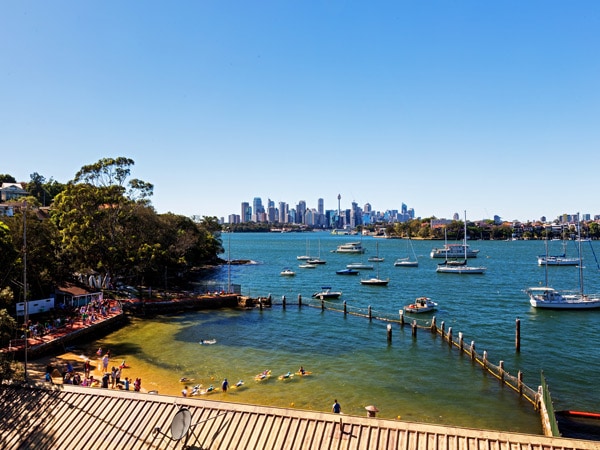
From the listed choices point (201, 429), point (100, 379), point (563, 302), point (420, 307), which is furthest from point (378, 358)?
point (563, 302)

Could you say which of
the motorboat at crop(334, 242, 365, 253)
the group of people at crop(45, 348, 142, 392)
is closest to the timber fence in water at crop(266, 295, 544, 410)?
the group of people at crop(45, 348, 142, 392)

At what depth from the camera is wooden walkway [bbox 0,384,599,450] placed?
36.6ft

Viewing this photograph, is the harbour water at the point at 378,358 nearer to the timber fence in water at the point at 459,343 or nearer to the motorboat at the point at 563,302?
the timber fence in water at the point at 459,343

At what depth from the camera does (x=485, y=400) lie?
26.0 m

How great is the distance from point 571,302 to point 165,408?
56.1 metres

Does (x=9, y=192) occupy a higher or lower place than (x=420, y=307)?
higher

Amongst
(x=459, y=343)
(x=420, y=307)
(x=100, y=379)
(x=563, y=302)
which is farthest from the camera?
(x=563, y=302)

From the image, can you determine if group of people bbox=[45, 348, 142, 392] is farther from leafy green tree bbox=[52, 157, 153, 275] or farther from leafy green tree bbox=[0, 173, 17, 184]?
leafy green tree bbox=[0, 173, 17, 184]

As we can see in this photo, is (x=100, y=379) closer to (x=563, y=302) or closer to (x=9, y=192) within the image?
(x=563, y=302)

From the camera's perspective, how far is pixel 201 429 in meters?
12.3

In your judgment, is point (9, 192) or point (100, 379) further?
point (9, 192)

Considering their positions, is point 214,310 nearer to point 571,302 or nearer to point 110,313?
point 110,313

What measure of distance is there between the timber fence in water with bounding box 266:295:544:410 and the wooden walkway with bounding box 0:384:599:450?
1597 cm

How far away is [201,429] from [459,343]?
29.1 meters
